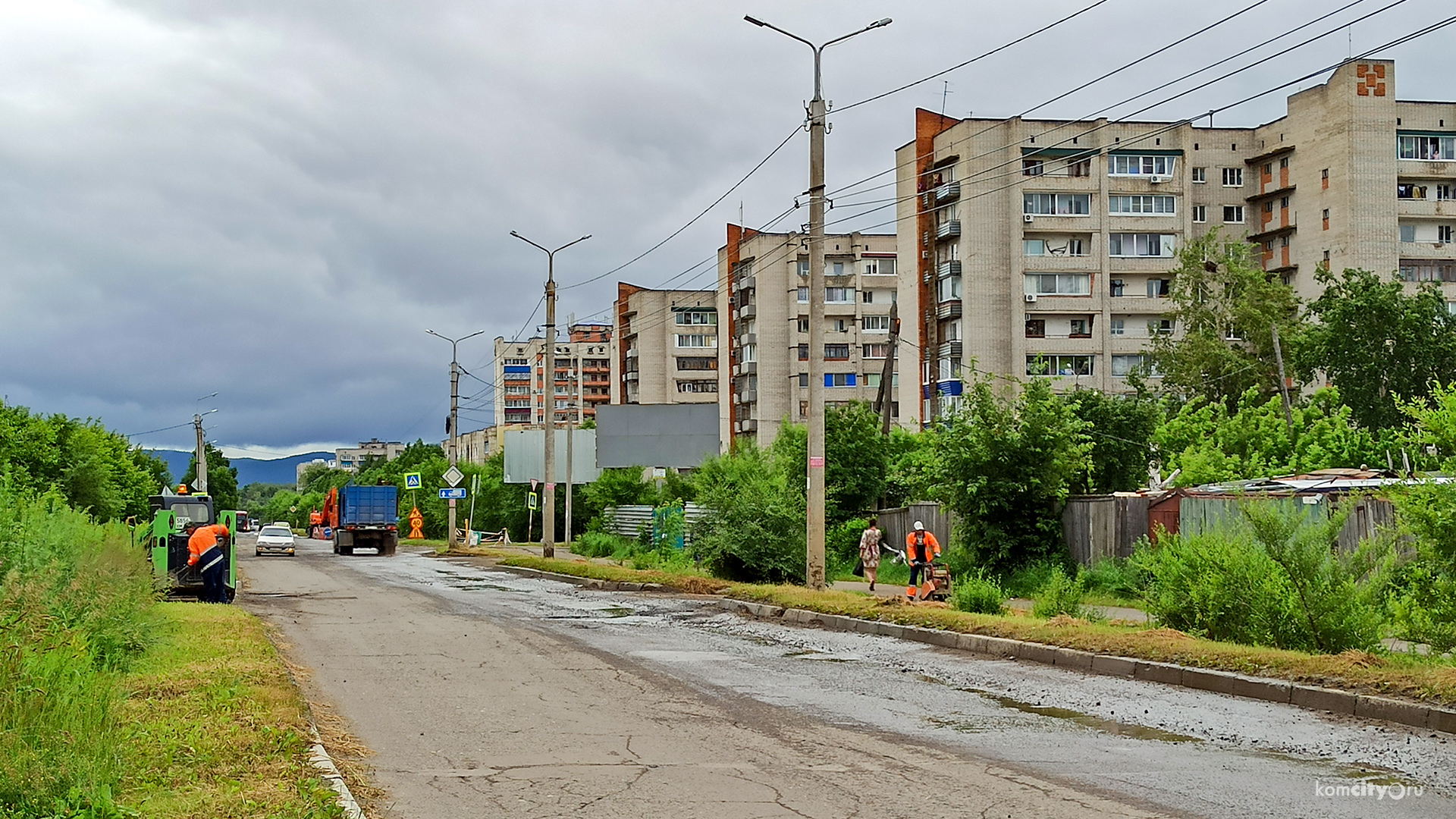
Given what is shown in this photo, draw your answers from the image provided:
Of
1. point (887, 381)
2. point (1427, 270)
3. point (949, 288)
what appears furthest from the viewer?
point (949, 288)

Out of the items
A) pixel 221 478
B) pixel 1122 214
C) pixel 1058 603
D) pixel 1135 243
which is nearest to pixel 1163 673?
pixel 1058 603

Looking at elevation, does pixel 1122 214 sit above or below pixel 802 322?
above

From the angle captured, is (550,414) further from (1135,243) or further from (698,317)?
(698,317)

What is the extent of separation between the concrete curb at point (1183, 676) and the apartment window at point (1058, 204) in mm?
55560

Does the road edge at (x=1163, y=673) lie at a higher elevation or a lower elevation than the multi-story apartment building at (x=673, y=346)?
lower

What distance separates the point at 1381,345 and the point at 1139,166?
752 inches

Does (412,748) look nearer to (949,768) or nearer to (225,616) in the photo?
(949,768)

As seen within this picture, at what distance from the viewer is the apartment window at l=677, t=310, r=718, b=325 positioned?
11625 cm

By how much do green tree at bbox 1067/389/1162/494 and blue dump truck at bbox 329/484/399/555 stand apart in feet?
106

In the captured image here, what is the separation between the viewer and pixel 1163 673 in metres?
13.3

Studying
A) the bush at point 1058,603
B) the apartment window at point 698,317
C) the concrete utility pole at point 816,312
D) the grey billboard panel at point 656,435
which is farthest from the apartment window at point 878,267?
the bush at point 1058,603

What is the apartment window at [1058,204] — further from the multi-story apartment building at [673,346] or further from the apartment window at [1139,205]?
the multi-story apartment building at [673,346]

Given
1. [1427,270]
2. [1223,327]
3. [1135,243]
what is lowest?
[1223,327]

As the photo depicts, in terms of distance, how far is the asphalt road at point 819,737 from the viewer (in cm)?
756
